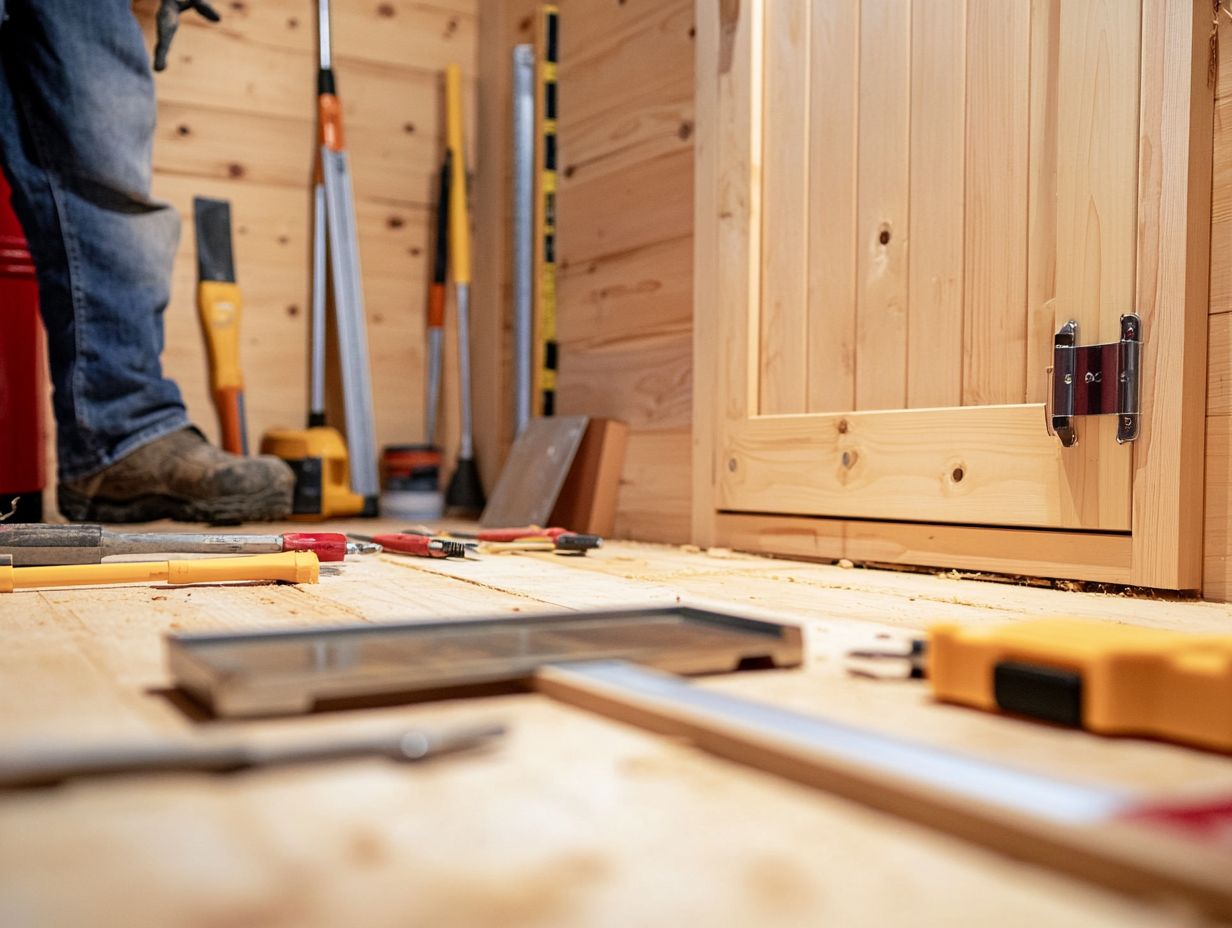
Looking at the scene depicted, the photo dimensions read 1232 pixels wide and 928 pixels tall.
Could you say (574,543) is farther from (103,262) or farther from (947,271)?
(103,262)

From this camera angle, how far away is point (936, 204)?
5.50ft

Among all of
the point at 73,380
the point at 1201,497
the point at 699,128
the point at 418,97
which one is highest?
the point at 418,97

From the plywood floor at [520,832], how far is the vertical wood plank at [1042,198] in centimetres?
84

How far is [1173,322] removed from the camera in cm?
135

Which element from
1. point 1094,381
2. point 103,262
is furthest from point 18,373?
point 1094,381

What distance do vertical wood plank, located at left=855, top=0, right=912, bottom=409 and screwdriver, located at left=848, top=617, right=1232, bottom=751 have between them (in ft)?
3.52

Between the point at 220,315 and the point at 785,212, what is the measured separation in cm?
154

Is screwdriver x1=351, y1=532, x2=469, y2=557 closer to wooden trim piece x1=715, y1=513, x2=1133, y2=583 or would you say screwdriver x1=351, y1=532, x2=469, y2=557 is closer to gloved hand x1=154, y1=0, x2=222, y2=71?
wooden trim piece x1=715, y1=513, x2=1133, y2=583

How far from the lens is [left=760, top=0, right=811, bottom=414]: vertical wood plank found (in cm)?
192

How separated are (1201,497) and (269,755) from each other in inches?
46.9

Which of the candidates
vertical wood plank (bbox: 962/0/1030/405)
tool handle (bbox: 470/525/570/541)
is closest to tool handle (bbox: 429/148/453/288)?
tool handle (bbox: 470/525/570/541)

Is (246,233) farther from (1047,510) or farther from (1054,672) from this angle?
(1054,672)

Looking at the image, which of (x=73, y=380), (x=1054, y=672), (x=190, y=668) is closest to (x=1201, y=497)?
(x=1054, y=672)

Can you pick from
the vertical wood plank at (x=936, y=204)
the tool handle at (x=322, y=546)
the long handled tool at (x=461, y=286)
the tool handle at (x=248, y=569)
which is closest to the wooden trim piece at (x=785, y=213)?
the vertical wood plank at (x=936, y=204)
